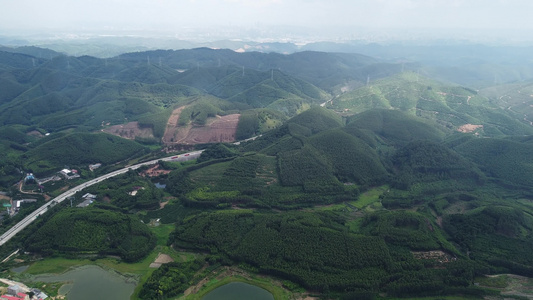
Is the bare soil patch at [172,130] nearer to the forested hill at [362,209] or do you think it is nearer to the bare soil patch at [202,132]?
the bare soil patch at [202,132]

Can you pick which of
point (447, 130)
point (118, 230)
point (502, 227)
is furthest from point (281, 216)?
point (447, 130)

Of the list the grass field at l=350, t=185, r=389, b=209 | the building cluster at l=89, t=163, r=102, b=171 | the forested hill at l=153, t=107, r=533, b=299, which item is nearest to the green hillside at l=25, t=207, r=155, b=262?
the forested hill at l=153, t=107, r=533, b=299

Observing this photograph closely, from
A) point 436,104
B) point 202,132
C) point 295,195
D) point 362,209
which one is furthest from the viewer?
point 436,104

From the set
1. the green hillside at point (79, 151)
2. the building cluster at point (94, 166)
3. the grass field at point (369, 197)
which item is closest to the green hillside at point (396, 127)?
the grass field at point (369, 197)

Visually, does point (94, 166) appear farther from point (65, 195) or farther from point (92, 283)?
point (92, 283)

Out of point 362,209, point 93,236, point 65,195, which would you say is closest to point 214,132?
point 65,195

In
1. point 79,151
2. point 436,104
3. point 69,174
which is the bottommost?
point 69,174
